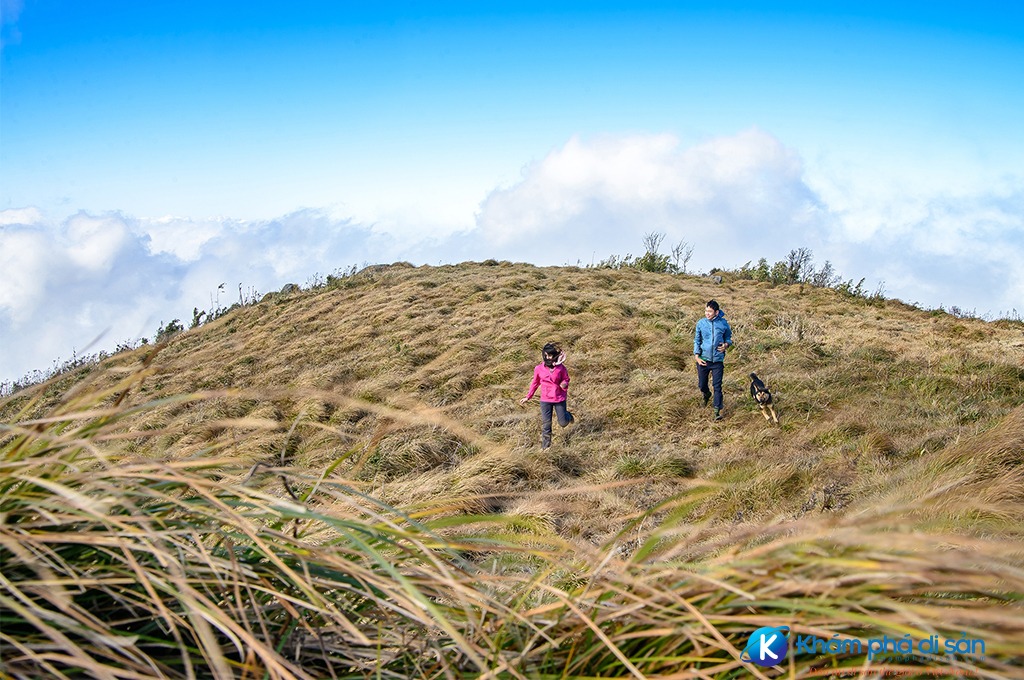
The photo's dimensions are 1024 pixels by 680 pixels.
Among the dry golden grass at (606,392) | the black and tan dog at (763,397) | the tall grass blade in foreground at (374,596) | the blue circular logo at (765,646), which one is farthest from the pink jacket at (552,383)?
the blue circular logo at (765,646)

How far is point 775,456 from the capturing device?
871 cm

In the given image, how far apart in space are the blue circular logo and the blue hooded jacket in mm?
9924

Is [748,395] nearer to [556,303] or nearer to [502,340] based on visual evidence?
[502,340]

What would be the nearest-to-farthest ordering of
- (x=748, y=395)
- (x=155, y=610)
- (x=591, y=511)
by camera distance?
(x=155, y=610)
(x=591, y=511)
(x=748, y=395)

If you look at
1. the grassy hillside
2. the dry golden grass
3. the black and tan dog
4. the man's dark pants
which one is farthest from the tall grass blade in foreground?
the man's dark pants

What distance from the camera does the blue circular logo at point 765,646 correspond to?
44.4 inches

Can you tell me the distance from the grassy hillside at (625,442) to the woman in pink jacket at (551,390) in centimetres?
38

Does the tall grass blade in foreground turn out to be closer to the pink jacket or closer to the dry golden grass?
the dry golden grass

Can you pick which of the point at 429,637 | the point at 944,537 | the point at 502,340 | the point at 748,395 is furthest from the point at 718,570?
the point at 502,340

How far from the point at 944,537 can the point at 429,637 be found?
84 cm

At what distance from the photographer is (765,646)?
1.13m

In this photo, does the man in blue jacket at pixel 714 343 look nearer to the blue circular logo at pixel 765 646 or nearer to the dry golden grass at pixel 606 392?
the dry golden grass at pixel 606 392

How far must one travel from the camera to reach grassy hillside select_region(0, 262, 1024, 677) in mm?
1149

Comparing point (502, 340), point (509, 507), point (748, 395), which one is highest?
point (502, 340)
